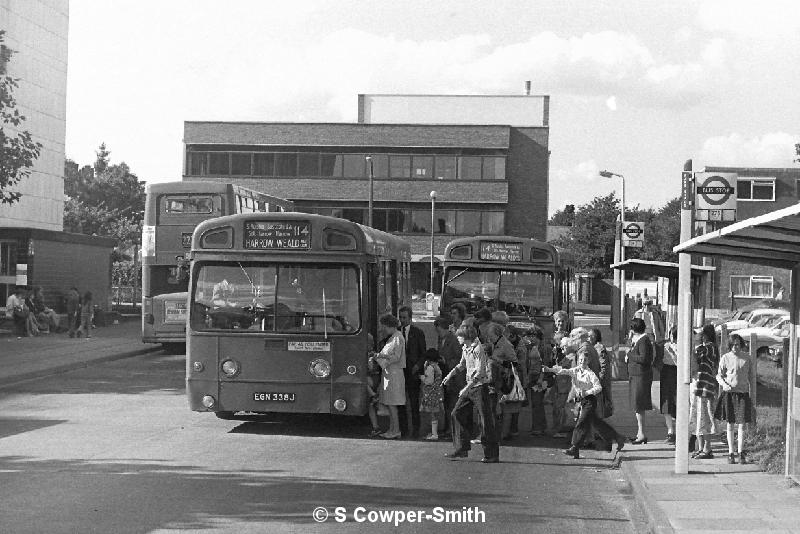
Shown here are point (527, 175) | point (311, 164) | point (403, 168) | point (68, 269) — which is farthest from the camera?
point (311, 164)

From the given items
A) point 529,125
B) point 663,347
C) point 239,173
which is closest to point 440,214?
point 529,125

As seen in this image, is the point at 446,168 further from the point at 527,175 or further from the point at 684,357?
the point at 684,357

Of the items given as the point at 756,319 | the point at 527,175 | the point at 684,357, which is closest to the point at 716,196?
the point at 684,357

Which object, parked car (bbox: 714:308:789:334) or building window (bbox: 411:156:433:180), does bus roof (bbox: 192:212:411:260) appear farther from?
building window (bbox: 411:156:433:180)

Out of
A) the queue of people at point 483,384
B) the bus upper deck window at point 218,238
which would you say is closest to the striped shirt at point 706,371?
the queue of people at point 483,384

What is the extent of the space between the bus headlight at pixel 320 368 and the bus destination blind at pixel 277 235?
141cm

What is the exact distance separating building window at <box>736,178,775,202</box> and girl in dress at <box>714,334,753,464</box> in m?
54.7

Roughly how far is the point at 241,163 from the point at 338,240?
62.4 m

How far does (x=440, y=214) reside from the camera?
7456 centimetres

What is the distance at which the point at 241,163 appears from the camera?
76.0 meters

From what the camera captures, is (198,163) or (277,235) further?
(198,163)

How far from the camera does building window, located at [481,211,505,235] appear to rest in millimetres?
74625

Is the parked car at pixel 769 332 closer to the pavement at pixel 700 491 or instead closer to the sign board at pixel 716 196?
the pavement at pixel 700 491

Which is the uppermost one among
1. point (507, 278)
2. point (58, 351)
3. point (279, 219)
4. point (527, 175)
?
point (527, 175)
